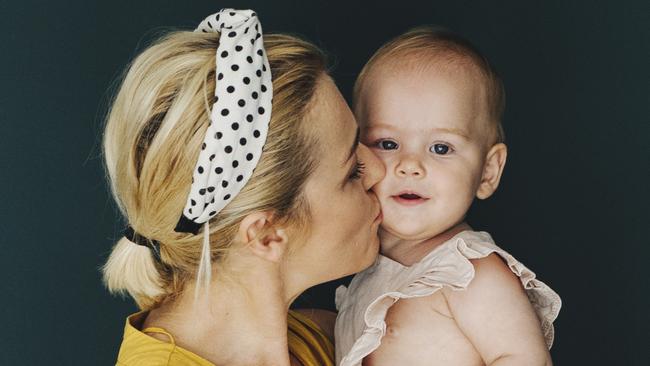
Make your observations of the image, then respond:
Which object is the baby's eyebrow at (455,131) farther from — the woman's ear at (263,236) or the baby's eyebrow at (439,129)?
the woman's ear at (263,236)

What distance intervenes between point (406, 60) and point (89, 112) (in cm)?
80

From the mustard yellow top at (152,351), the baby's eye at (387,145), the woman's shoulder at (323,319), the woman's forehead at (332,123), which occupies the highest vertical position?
the woman's forehead at (332,123)


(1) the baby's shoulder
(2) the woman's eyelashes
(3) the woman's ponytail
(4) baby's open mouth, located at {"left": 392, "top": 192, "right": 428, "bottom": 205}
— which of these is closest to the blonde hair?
(3) the woman's ponytail

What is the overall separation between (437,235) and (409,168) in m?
0.21

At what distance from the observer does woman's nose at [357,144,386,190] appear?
206 centimetres

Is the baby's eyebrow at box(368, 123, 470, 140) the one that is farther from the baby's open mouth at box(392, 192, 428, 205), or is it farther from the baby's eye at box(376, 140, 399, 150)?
the baby's open mouth at box(392, 192, 428, 205)

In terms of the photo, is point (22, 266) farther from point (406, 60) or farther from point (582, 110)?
point (582, 110)

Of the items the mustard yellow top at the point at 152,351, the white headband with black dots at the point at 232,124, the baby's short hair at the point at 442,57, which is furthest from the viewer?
the baby's short hair at the point at 442,57

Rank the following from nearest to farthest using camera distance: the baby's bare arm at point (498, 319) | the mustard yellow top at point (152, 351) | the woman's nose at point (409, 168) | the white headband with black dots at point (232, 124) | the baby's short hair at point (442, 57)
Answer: the white headband with black dots at point (232, 124) → the mustard yellow top at point (152, 351) → the baby's bare arm at point (498, 319) → the woman's nose at point (409, 168) → the baby's short hair at point (442, 57)

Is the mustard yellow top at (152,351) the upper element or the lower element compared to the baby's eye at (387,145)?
lower

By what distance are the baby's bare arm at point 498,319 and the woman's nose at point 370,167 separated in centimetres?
29

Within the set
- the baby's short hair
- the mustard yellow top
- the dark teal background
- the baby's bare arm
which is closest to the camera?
the mustard yellow top

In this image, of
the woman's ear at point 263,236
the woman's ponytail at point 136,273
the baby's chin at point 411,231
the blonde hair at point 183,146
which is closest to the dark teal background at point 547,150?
the woman's ponytail at point 136,273

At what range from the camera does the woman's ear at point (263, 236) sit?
72.7 inches
